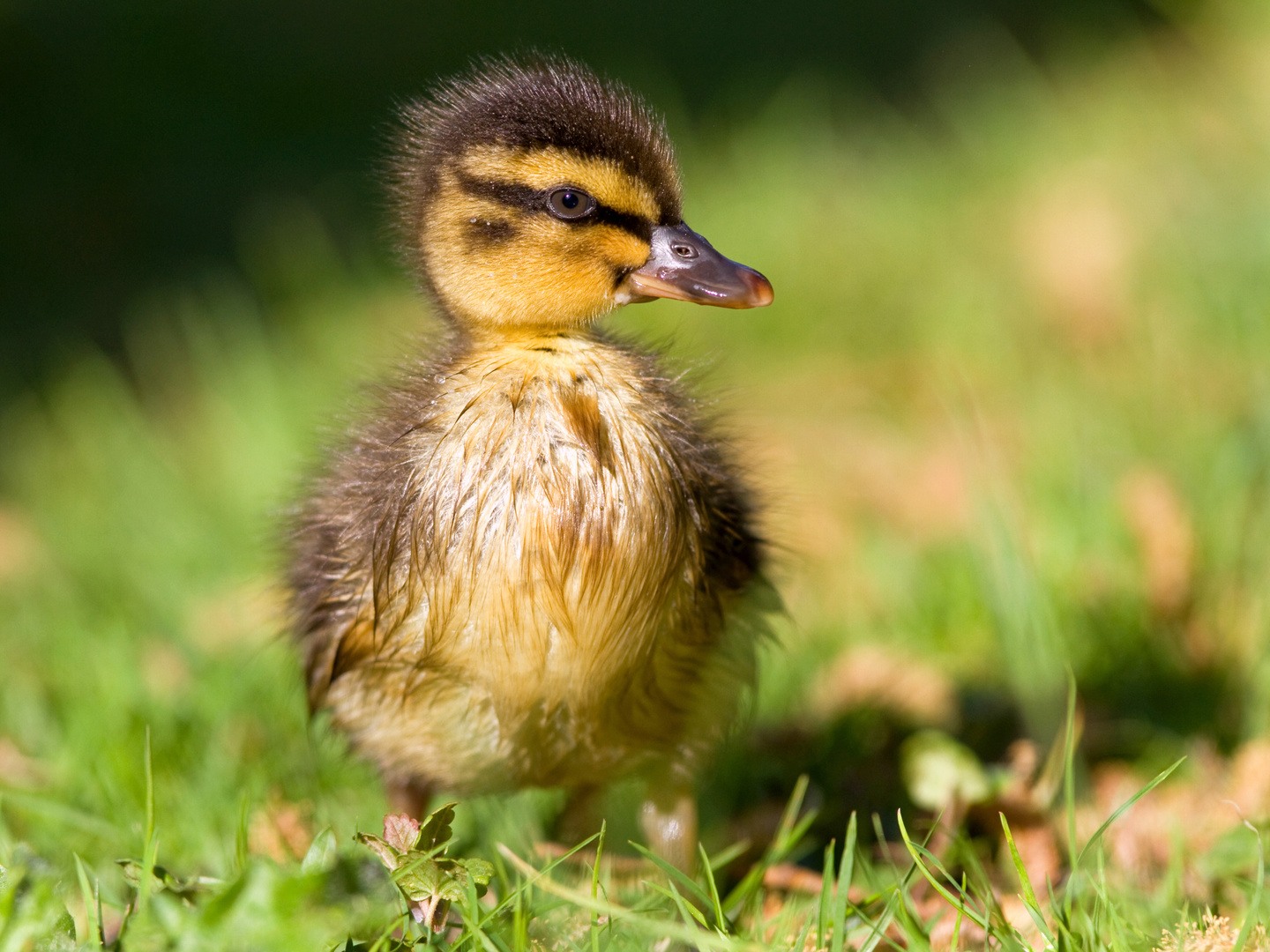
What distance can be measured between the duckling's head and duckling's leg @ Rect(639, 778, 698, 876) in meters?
0.85

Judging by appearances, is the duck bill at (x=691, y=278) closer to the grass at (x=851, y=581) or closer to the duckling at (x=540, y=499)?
the duckling at (x=540, y=499)

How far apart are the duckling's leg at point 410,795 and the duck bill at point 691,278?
941 millimetres

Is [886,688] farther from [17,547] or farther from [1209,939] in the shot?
[17,547]

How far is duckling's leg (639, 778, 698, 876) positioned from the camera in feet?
7.88

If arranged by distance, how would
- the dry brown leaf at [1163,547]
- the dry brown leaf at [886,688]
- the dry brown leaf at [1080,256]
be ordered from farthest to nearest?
the dry brown leaf at [1080,256], the dry brown leaf at [1163,547], the dry brown leaf at [886,688]

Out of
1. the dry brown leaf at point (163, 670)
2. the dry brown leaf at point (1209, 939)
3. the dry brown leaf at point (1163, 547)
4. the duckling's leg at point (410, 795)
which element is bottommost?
the dry brown leaf at point (163, 670)

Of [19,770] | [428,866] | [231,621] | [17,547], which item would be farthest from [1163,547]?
[17,547]

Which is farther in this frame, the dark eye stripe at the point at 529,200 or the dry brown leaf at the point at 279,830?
the dry brown leaf at the point at 279,830

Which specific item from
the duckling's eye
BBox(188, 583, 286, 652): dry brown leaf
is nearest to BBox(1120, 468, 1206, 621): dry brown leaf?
the duckling's eye

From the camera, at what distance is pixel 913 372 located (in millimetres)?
4805

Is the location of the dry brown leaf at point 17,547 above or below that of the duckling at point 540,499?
below

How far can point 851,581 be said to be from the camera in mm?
3639

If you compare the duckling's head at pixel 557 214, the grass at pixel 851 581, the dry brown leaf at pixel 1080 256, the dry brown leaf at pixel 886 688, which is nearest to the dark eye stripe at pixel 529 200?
the duckling's head at pixel 557 214

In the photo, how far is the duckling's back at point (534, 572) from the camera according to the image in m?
1.98
